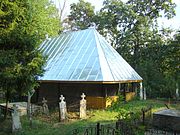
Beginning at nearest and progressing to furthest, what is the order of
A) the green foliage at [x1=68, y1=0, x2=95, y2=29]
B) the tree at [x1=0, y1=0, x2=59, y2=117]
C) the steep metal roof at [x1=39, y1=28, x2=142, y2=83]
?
the tree at [x1=0, y1=0, x2=59, y2=117]
the steep metal roof at [x1=39, y1=28, x2=142, y2=83]
the green foliage at [x1=68, y1=0, x2=95, y2=29]

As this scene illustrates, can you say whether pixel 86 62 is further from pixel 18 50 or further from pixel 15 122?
pixel 15 122

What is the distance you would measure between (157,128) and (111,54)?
31.4ft

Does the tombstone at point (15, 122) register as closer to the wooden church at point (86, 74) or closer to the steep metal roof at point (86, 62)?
the steep metal roof at point (86, 62)

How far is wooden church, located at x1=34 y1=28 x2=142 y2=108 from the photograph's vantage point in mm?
16344

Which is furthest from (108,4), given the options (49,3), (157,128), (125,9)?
(157,128)

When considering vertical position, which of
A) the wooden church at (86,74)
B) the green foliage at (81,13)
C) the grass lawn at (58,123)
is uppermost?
the green foliage at (81,13)

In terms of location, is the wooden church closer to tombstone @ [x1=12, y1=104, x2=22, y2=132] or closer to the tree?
the tree

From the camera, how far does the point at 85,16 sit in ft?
127

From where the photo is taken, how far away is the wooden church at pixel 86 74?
53.6 ft

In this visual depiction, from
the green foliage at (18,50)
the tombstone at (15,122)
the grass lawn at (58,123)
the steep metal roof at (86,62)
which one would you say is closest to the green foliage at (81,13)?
the steep metal roof at (86,62)

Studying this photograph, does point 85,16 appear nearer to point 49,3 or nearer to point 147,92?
point 49,3

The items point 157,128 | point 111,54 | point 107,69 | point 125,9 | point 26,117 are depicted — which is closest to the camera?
point 157,128

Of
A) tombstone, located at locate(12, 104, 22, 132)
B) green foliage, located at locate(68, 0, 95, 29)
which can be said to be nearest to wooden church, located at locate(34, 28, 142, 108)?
tombstone, located at locate(12, 104, 22, 132)

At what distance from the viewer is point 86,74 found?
16359 millimetres
